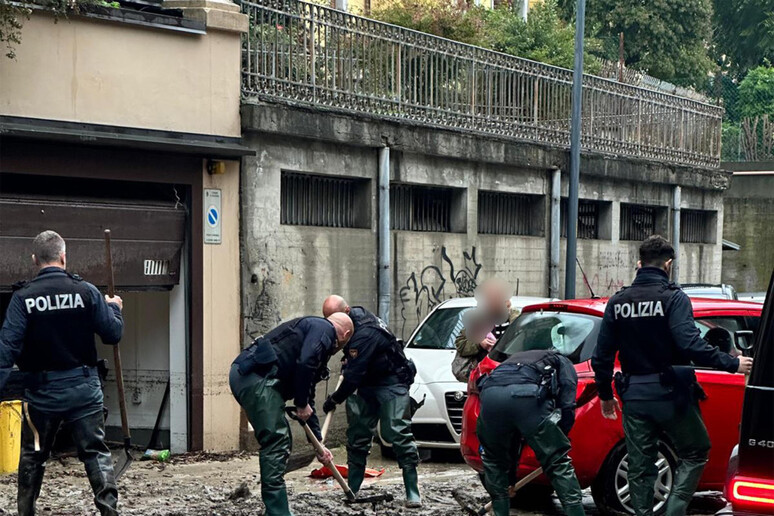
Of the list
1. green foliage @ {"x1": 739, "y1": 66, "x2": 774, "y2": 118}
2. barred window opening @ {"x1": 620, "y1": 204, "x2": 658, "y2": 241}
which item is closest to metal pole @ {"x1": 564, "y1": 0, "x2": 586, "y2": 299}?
barred window opening @ {"x1": 620, "y1": 204, "x2": 658, "y2": 241}

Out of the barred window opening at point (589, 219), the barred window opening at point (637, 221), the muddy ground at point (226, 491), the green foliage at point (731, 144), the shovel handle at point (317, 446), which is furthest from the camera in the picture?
the green foliage at point (731, 144)

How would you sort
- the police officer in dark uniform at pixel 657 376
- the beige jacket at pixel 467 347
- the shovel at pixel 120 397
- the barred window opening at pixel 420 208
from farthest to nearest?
the barred window opening at pixel 420 208 → the beige jacket at pixel 467 347 → the shovel at pixel 120 397 → the police officer in dark uniform at pixel 657 376

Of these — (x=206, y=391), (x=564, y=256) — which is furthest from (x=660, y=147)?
(x=206, y=391)

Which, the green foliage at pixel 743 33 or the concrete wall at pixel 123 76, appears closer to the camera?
the concrete wall at pixel 123 76

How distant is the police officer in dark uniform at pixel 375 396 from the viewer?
9883 mm

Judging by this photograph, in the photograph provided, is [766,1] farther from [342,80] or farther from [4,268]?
[4,268]

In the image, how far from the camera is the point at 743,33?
49.1m

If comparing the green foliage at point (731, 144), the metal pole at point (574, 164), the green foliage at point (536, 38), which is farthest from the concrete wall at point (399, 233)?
the green foliage at point (731, 144)

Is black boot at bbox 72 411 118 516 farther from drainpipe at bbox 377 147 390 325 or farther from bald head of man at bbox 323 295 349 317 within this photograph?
drainpipe at bbox 377 147 390 325

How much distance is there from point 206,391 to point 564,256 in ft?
27.2

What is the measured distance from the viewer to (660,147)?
75.5ft

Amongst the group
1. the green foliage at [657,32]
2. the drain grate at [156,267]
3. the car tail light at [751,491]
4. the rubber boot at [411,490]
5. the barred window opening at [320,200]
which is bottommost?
the rubber boot at [411,490]

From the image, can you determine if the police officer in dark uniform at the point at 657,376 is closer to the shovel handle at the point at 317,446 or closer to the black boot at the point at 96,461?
the shovel handle at the point at 317,446

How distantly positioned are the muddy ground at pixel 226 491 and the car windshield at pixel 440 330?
146 cm
